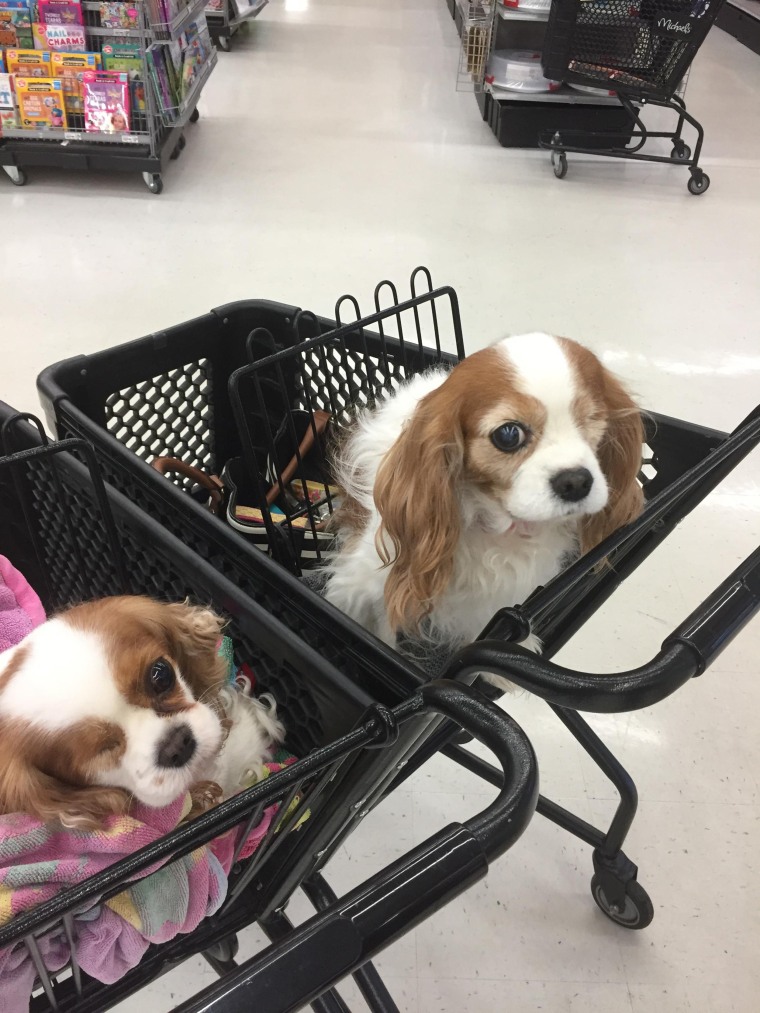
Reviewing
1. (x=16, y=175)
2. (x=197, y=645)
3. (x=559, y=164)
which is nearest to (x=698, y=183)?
(x=559, y=164)

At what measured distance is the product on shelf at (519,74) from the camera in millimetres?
3369

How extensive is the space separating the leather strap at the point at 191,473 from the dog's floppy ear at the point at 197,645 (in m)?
0.25

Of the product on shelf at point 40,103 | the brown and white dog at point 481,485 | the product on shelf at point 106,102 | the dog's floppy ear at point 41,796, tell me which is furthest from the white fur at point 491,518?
the product on shelf at point 40,103

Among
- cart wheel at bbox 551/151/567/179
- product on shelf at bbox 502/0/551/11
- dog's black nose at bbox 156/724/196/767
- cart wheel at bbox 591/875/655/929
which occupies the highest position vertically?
product on shelf at bbox 502/0/551/11

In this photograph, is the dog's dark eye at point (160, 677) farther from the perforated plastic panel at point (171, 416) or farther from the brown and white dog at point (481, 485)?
the perforated plastic panel at point (171, 416)

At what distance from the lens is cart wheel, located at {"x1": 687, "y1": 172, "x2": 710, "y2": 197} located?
3228 millimetres

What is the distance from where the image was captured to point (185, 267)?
8.30 ft

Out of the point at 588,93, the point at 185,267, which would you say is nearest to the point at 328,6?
the point at 588,93

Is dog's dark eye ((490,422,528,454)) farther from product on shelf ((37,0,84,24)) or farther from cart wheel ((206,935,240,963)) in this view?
product on shelf ((37,0,84,24))

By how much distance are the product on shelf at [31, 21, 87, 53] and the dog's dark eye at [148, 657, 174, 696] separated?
2.85m

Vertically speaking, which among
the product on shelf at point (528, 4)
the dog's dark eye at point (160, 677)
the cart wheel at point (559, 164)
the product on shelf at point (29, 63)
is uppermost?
the product on shelf at point (528, 4)

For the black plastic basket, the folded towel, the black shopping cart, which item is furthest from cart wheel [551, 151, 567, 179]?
the folded towel

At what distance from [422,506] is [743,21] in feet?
22.3

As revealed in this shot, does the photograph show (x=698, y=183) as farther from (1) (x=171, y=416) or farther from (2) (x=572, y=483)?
(2) (x=572, y=483)
